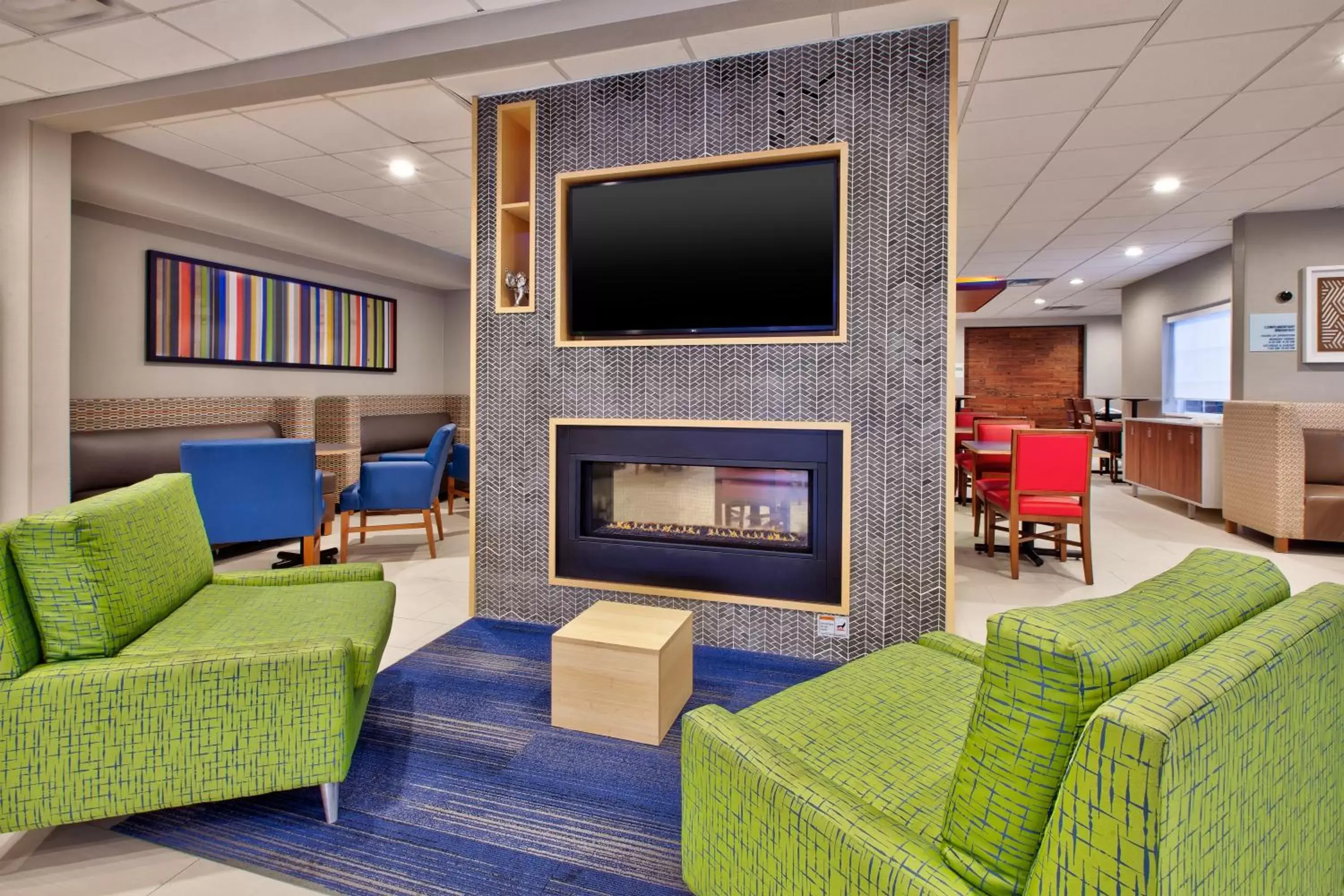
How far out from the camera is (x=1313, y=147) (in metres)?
4.27

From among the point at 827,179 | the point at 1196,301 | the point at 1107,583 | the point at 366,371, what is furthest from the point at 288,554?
the point at 1196,301

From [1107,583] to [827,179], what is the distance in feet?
10.3

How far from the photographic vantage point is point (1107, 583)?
13.8ft

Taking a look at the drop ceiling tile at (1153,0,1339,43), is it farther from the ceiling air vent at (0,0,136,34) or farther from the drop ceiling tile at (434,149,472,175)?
the ceiling air vent at (0,0,136,34)

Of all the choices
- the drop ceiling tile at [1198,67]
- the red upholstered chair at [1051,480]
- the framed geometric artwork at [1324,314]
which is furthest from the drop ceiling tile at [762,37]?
the framed geometric artwork at [1324,314]

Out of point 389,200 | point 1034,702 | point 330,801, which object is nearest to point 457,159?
point 389,200

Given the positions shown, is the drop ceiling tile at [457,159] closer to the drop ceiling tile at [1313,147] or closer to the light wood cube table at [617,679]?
the light wood cube table at [617,679]

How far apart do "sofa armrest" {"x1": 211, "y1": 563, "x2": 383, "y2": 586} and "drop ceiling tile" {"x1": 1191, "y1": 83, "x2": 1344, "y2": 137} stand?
4896 mm

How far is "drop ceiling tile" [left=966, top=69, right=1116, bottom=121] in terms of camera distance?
3352 mm

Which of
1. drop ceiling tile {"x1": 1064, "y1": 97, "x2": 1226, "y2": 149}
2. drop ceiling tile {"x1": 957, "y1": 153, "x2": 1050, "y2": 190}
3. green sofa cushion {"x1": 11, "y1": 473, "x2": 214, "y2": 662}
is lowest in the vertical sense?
green sofa cushion {"x1": 11, "y1": 473, "x2": 214, "y2": 662}

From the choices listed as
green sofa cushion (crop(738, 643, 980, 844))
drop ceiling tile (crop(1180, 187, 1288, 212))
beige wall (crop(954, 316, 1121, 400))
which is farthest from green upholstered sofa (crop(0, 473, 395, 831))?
beige wall (crop(954, 316, 1121, 400))

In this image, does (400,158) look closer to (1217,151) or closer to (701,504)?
(701,504)

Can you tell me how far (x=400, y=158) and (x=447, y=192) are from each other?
77cm

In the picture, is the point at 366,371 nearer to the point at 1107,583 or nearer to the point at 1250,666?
the point at 1107,583
